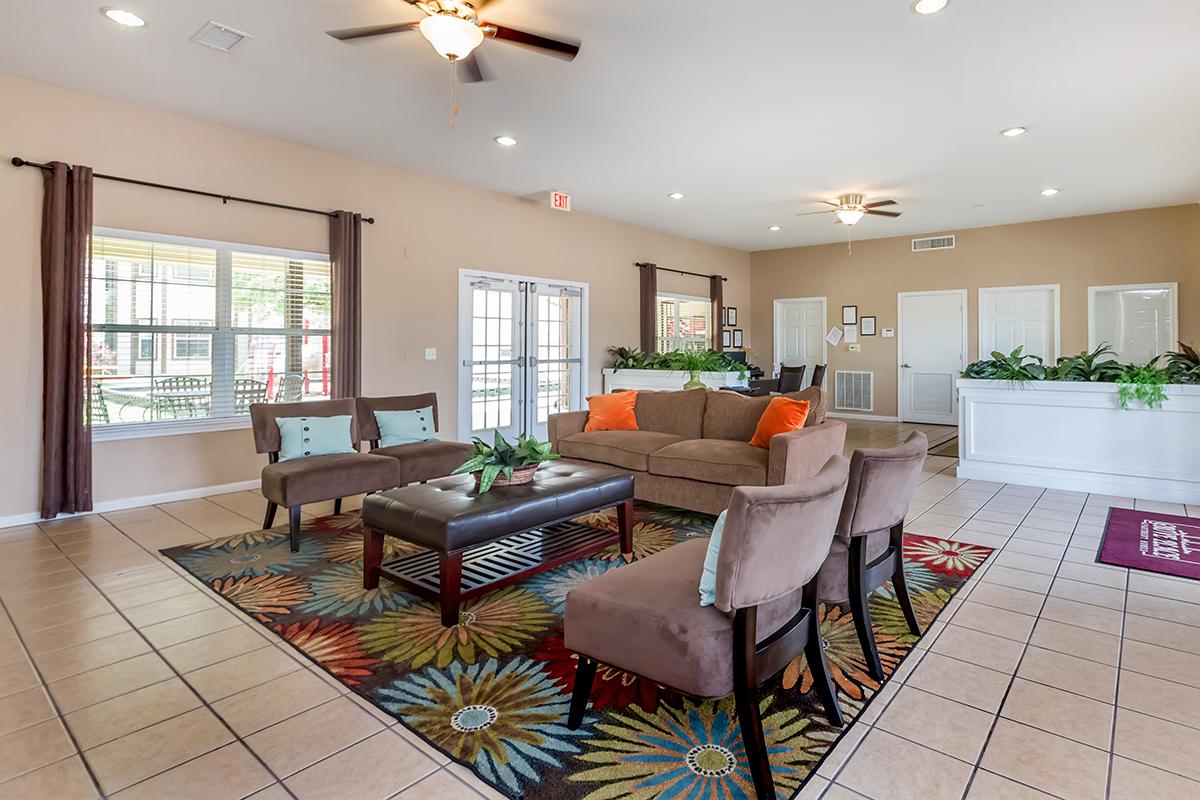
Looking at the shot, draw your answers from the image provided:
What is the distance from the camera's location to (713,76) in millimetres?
4172

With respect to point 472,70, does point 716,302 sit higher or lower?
lower

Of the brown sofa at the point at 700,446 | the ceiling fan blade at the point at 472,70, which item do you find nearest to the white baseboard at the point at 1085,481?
the brown sofa at the point at 700,446

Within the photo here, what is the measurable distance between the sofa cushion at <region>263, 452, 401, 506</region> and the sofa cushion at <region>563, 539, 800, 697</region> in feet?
8.48

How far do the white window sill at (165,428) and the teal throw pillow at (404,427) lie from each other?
4.44ft

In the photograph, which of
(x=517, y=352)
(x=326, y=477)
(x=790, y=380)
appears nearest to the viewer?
(x=326, y=477)

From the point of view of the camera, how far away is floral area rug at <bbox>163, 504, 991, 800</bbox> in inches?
70.7

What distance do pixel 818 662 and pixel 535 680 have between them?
0.98m

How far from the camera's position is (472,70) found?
349cm

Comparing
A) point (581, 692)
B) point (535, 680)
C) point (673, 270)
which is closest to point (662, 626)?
point (581, 692)

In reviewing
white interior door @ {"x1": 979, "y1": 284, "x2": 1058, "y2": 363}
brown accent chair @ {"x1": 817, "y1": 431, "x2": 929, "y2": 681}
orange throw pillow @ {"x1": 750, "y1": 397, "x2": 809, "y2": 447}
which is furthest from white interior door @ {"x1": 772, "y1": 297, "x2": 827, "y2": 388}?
brown accent chair @ {"x1": 817, "y1": 431, "x2": 929, "y2": 681}

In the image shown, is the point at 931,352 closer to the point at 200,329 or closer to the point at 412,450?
the point at 412,450

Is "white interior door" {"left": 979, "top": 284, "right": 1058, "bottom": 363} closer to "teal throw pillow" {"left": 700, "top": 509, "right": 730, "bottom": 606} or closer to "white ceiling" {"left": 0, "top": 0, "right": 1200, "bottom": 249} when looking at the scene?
"white ceiling" {"left": 0, "top": 0, "right": 1200, "bottom": 249}

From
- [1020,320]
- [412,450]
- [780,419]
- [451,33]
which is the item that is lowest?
[412,450]

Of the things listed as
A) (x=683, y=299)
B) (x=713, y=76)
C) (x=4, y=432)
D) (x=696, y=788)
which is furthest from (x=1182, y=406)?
(x=4, y=432)
